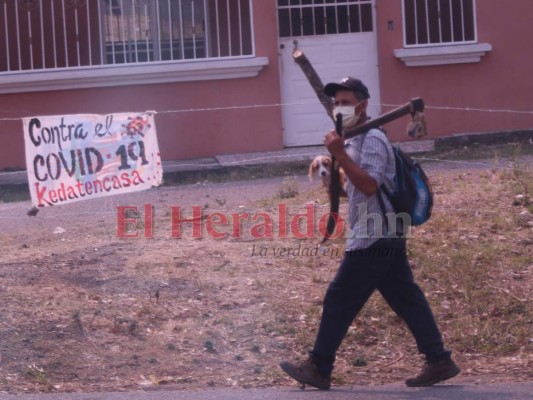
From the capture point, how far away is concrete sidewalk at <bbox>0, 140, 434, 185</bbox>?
1255cm

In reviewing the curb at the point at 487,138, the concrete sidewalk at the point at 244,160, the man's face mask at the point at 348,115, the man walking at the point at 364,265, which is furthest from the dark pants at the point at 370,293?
the curb at the point at 487,138

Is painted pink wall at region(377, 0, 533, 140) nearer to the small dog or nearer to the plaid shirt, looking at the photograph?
the small dog

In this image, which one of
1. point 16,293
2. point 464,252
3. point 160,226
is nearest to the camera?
point 16,293

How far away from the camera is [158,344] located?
6.39 m

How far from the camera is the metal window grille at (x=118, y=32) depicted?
13328mm

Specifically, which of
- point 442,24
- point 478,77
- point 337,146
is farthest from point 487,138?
point 337,146

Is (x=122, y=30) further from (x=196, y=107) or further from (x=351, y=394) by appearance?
(x=351, y=394)

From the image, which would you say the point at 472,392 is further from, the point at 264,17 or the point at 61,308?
the point at 264,17

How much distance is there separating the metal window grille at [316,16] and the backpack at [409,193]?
8284 mm

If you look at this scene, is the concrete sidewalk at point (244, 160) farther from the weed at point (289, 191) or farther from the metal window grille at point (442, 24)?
the weed at point (289, 191)

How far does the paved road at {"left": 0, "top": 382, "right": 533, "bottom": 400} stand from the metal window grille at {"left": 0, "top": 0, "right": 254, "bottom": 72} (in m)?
8.21

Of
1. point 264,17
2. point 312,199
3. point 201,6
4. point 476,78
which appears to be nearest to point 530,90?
point 476,78

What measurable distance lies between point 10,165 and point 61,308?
271 inches

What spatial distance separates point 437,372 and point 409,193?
3.42ft
